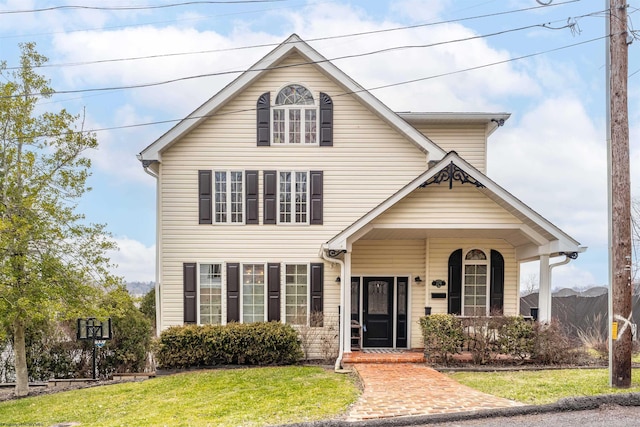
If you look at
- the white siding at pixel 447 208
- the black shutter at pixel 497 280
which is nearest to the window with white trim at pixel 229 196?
the white siding at pixel 447 208

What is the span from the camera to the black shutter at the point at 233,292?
1212 centimetres

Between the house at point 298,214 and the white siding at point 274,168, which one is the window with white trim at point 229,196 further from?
the white siding at point 274,168

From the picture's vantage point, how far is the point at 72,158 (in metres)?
11.9

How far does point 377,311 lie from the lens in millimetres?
12648

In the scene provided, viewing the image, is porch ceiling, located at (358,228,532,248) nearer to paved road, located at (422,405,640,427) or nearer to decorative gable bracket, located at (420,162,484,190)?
decorative gable bracket, located at (420,162,484,190)

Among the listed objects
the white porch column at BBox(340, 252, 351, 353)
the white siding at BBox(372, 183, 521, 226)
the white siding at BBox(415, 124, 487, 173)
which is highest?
the white siding at BBox(415, 124, 487, 173)

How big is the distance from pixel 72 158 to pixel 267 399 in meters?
8.38

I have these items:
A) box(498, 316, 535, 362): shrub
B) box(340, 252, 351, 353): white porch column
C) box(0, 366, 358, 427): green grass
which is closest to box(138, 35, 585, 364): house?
box(340, 252, 351, 353): white porch column

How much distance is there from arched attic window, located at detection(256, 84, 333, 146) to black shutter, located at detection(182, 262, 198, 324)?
3.82 metres

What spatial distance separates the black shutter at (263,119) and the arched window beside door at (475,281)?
5973 mm

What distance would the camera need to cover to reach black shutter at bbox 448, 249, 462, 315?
12344 millimetres

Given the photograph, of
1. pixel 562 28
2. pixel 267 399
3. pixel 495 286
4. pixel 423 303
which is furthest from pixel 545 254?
pixel 267 399

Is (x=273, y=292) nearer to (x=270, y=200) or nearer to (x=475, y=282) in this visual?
(x=270, y=200)

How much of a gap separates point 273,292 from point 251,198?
102 inches
